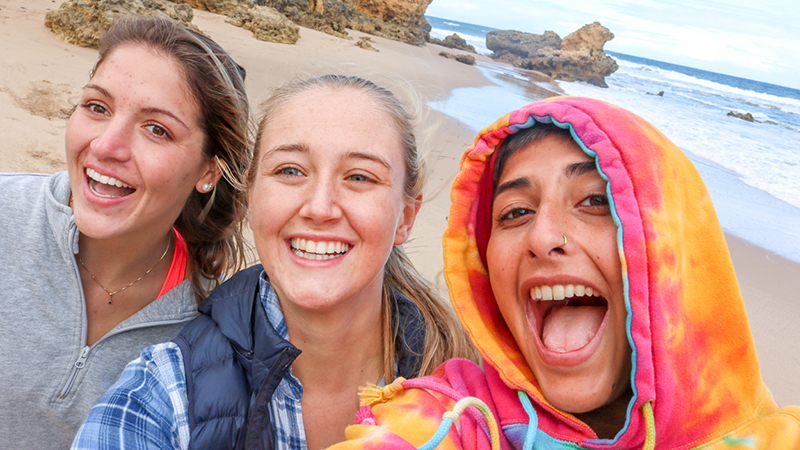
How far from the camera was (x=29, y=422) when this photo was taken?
80.2 inches

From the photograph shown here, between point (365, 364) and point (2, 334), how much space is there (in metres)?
1.39

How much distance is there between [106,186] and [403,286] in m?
1.32

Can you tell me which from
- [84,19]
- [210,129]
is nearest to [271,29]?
[84,19]

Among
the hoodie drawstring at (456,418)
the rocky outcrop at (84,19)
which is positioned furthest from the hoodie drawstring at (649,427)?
the rocky outcrop at (84,19)

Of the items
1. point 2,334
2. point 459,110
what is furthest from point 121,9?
point 2,334

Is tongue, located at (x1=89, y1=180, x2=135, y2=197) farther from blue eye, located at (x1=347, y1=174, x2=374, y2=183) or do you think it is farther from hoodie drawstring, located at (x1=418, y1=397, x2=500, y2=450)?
hoodie drawstring, located at (x1=418, y1=397, x2=500, y2=450)

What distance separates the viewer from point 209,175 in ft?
7.98

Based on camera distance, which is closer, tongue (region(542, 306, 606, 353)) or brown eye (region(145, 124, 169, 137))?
tongue (region(542, 306, 606, 353))

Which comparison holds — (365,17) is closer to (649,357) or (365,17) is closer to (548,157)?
(548,157)

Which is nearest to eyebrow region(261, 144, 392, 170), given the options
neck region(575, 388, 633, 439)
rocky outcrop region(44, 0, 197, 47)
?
neck region(575, 388, 633, 439)

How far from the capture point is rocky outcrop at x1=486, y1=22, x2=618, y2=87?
1054 inches

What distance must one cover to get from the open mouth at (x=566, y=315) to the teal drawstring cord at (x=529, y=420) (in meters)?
0.17

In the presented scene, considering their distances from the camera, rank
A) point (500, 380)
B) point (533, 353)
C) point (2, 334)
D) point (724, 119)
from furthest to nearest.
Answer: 1. point (724, 119)
2. point (2, 334)
3. point (500, 380)
4. point (533, 353)

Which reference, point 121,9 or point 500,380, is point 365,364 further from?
point 121,9
